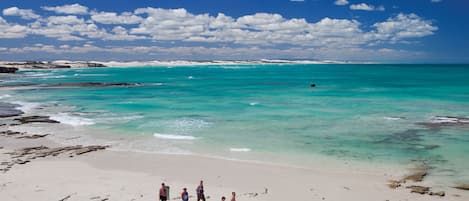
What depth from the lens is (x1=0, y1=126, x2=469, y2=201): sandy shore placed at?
18.3 meters

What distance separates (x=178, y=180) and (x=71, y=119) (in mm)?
22567

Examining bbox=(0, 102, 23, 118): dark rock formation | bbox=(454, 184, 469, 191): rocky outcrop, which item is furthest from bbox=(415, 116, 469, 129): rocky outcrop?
bbox=(0, 102, 23, 118): dark rock formation

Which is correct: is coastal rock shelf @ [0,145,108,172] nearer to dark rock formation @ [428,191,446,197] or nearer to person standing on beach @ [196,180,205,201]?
person standing on beach @ [196,180,205,201]

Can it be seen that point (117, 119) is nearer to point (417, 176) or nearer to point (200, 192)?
point (200, 192)

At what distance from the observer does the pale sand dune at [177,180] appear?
1827cm

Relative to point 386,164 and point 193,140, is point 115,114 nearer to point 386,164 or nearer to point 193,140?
point 193,140

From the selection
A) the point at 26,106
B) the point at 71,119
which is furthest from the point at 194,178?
the point at 26,106

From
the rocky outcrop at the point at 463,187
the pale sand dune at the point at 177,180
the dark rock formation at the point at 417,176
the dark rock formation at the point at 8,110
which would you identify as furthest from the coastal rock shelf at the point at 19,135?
the rocky outcrop at the point at 463,187

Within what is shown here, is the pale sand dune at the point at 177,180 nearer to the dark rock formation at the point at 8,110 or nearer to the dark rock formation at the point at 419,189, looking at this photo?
the dark rock formation at the point at 419,189

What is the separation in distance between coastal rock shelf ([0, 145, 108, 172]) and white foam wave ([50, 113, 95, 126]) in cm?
983

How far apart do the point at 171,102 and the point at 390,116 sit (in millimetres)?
27130

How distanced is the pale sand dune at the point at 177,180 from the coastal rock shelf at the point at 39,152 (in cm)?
73

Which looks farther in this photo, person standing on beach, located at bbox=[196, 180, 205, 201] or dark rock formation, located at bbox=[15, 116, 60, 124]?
dark rock formation, located at bbox=[15, 116, 60, 124]

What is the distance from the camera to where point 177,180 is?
20.8m
